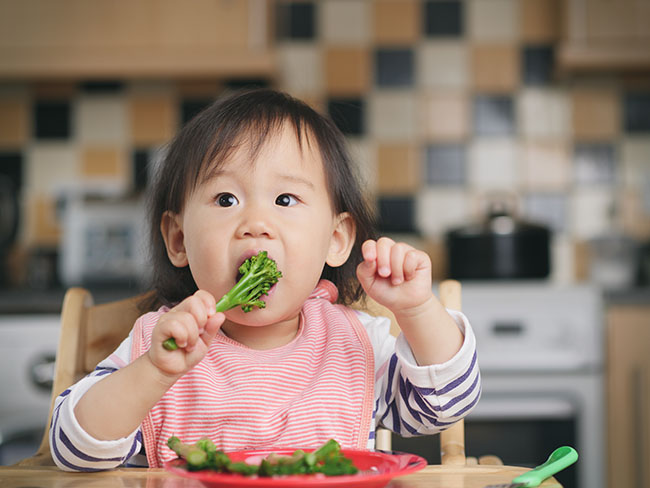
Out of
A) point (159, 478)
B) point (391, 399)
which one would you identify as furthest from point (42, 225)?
point (159, 478)

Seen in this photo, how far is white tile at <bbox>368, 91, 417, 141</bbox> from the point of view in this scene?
8.91ft

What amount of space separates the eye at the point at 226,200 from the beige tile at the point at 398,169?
1796mm

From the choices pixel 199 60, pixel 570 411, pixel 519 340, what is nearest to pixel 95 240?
pixel 199 60

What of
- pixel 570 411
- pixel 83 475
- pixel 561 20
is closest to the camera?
pixel 83 475

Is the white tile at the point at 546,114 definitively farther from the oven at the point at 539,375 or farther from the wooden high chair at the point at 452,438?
the wooden high chair at the point at 452,438

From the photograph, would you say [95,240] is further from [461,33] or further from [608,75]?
[608,75]

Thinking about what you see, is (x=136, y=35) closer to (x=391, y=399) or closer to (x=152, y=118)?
(x=152, y=118)

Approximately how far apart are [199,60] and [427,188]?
878 mm

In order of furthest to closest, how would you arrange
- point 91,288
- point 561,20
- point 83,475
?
point 561,20 → point 91,288 → point 83,475

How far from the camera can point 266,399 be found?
935 millimetres

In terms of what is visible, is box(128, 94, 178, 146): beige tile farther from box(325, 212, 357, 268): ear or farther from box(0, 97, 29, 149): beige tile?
box(325, 212, 357, 268): ear

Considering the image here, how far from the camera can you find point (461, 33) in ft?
8.90

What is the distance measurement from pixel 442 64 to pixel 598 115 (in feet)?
1.82

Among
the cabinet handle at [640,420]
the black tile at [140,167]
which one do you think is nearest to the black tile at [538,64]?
the cabinet handle at [640,420]
